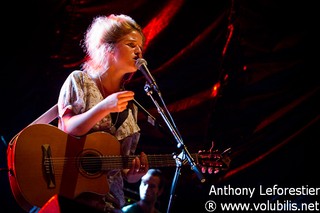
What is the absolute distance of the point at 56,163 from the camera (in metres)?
2.22

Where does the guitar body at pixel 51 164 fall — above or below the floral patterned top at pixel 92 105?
below

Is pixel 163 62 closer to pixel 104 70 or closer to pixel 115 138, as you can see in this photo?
pixel 104 70

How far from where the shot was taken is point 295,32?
12.8 feet

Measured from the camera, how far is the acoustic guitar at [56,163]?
82.2 inches

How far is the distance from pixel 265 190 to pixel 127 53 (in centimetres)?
205

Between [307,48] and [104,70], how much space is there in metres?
2.26

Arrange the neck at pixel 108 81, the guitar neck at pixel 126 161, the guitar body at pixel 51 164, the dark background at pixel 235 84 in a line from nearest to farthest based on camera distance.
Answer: the guitar body at pixel 51 164 < the guitar neck at pixel 126 161 < the neck at pixel 108 81 < the dark background at pixel 235 84

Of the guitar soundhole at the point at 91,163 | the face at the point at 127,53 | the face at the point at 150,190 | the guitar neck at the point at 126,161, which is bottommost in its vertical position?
the guitar soundhole at the point at 91,163

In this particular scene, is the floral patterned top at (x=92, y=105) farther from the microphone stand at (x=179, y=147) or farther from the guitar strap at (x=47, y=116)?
the microphone stand at (x=179, y=147)

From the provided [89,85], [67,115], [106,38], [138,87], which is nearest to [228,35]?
[138,87]

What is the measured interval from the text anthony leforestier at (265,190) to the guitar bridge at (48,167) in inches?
74.0

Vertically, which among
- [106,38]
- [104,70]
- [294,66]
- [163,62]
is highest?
[294,66]

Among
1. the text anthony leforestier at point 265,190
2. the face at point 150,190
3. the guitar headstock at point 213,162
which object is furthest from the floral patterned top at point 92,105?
the face at point 150,190

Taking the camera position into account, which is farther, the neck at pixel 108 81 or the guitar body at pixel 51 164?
the neck at pixel 108 81
